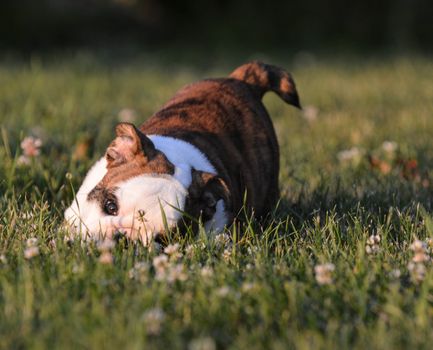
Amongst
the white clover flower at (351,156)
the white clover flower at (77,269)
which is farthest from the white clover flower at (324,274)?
the white clover flower at (351,156)

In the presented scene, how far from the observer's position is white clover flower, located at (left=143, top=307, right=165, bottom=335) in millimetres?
2504

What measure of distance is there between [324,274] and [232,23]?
1490cm

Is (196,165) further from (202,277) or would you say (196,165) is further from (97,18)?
(97,18)

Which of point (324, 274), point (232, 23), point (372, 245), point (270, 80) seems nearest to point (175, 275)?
point (324, 274)

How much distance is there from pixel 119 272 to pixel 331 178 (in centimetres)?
266

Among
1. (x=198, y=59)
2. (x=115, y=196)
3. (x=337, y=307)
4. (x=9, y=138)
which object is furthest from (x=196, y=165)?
(x=198, y=59)

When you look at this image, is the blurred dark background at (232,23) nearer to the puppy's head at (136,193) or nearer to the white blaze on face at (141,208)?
the puppy's head at (136,193)

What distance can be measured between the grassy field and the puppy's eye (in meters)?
0.21

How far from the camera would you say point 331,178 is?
211 inches

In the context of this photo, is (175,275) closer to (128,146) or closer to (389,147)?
(128,146)

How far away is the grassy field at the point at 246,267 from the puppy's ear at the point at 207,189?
0.21 m

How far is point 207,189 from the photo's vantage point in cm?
386

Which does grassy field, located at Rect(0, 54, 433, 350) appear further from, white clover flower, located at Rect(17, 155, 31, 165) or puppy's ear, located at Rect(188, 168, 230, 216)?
puppy's ear, located at Rect(188, 168, 230, 216)

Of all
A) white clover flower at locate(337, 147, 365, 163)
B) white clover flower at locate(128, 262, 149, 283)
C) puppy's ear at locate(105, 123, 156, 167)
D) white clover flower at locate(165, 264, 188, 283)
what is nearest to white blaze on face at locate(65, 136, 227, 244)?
puppy's ear at locate(105, 123, 156, 167)
